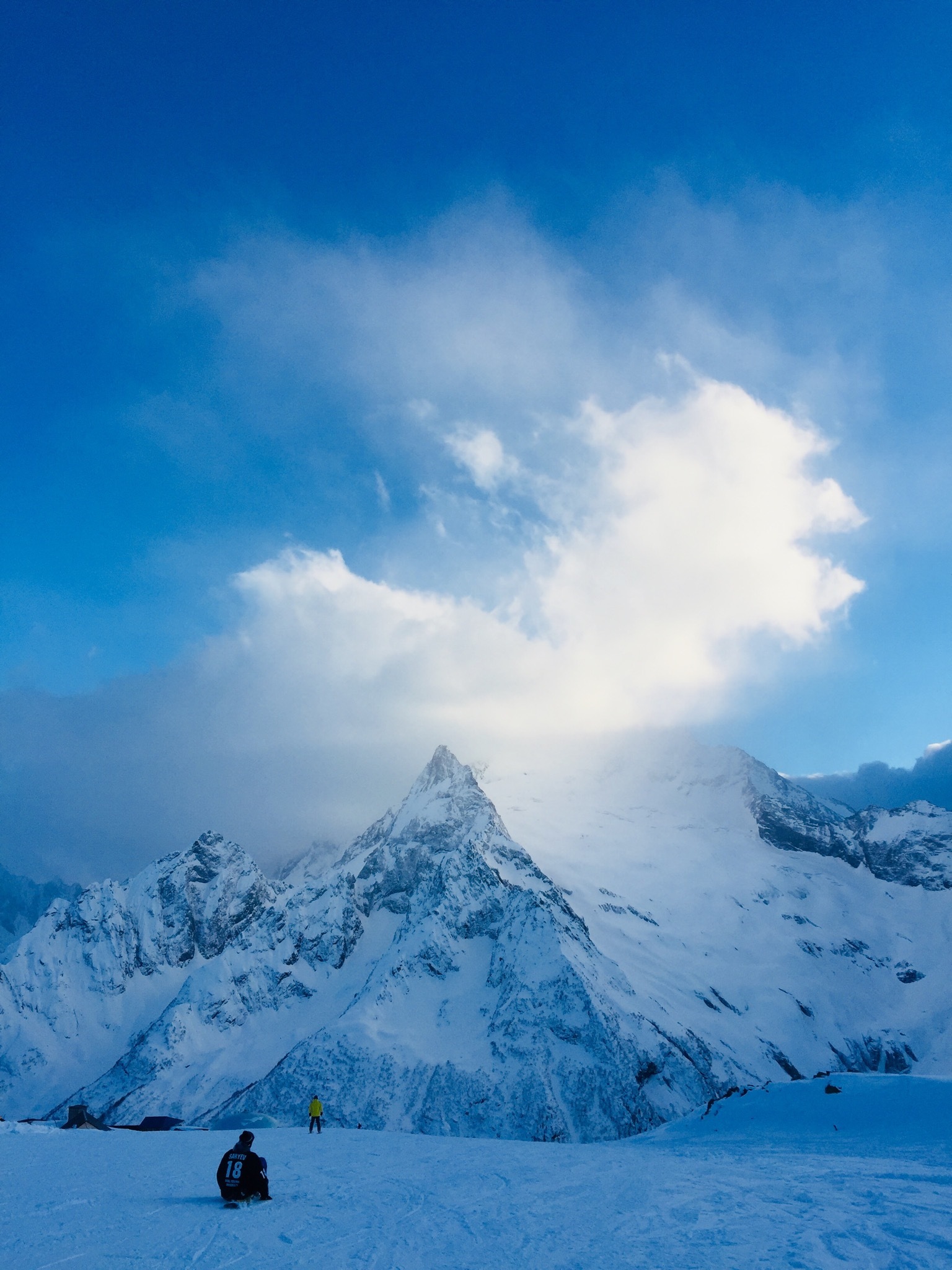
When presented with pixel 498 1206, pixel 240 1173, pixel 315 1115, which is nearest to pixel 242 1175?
pixel 240 1173

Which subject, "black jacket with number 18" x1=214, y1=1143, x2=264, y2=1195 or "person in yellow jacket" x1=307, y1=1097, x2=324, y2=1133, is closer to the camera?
"black jacket with number 18" x1=214, y1=1143, x2=264, y2=1195

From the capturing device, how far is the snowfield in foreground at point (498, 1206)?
13.1m

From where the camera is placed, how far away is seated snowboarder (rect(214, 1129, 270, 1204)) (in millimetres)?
17312

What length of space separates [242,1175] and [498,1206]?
6.26m

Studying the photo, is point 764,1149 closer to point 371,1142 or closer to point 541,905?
point 371,1142

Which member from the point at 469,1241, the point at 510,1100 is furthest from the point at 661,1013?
the point at 469,1241

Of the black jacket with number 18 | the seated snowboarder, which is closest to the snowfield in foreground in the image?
the seated snowboarder

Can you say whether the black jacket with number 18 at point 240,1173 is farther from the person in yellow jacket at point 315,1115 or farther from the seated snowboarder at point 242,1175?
the person in yellow jacket at point 315,1115

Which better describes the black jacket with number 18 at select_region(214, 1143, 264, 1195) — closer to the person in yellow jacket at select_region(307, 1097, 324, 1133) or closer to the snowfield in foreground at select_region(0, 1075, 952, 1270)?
the snowfield in foreground at select_region(0, 1075, 952, 1270)

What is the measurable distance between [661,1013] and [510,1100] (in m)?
59.2

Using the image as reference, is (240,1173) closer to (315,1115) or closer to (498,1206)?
(498,1206)

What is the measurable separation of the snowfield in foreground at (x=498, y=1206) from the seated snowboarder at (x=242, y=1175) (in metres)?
0.37

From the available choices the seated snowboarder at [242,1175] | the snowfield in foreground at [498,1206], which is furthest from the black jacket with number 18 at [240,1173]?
the snowfield in foreground at [498,1206]

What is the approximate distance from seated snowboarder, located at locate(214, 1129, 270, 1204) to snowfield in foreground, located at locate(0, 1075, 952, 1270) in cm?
37
